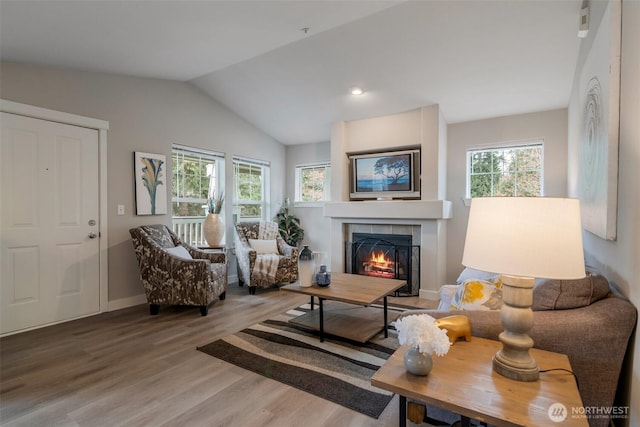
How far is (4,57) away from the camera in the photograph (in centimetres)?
271

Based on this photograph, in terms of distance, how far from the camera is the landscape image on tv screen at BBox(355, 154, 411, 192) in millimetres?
4254

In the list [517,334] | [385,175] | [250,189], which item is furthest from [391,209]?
[517,334]

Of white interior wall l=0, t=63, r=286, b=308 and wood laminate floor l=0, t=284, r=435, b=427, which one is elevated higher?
white interior wall l=0, t=63, r=286, b=308

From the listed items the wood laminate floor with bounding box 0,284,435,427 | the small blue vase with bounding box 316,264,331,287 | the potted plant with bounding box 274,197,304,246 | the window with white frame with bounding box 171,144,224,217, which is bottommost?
the wood laminate floor with bounding box 0,284,435,427

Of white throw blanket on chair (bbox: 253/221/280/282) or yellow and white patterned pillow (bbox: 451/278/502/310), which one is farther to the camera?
white throw blanket on chair (bbox: 253/221/280/282)

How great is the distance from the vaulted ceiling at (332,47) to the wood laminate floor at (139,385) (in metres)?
2.50

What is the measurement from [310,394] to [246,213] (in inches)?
147

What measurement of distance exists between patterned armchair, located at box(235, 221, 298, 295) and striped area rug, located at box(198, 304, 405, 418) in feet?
4.03

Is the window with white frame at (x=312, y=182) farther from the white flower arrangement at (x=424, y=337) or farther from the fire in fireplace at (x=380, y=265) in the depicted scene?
the white flower arrangement at (x=424, y=337)

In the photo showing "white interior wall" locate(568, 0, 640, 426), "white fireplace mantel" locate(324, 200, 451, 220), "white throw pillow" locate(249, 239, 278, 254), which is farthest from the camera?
"white throw pillow" locate(249, 239, 278, 254)

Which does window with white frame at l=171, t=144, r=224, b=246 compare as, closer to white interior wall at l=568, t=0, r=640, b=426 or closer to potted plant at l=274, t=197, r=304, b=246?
potted plant at l=274, t=197, r=304, b=246

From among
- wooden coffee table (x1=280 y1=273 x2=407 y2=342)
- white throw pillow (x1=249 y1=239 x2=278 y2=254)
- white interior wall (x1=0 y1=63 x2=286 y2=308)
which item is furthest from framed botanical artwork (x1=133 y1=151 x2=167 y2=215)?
wooden coffee table (x1=280 y1=273 x2=407 y2=342)

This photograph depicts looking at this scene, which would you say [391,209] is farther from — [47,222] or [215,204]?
[47,222]

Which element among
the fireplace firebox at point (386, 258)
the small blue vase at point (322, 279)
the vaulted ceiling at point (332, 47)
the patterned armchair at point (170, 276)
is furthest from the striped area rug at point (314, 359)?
the vaulted ceiling at point (332, 47)
